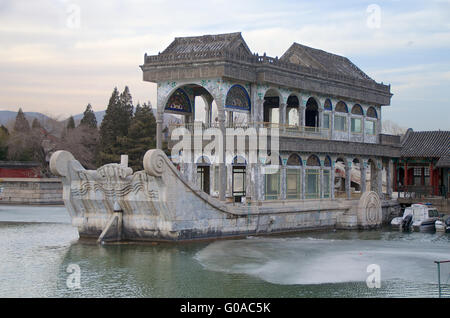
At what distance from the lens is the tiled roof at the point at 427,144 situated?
44469mm

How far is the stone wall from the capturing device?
174 ft

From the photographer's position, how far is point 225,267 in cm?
2136

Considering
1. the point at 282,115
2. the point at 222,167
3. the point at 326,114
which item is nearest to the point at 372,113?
the point at 326,114

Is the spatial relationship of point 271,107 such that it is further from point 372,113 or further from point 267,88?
point 372,113

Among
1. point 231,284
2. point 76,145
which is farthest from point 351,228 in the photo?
point 76,145

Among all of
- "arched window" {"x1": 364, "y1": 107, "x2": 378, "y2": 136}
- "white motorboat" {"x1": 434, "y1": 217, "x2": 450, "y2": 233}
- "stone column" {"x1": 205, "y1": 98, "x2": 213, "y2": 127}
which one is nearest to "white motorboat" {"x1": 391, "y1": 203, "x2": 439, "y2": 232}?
"white motorboat" {"x1": 434, "y1": 217, "x2": 450, "y2": 233}

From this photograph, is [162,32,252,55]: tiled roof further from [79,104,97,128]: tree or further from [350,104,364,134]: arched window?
[79,104,97,128]: tree

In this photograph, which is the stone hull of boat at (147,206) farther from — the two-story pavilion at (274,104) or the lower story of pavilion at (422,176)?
the lower story of pavilion at (422,176)

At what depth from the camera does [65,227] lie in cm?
3366

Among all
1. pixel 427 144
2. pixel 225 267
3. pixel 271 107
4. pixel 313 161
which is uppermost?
pixel 271 107

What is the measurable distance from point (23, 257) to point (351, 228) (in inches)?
697

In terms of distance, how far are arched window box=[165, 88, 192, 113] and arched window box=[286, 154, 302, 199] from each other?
5.63 meters

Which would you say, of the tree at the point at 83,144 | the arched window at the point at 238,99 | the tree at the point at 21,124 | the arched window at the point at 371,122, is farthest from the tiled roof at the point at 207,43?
the tree at the point at 21,124

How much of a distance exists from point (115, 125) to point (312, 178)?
1104 inches
